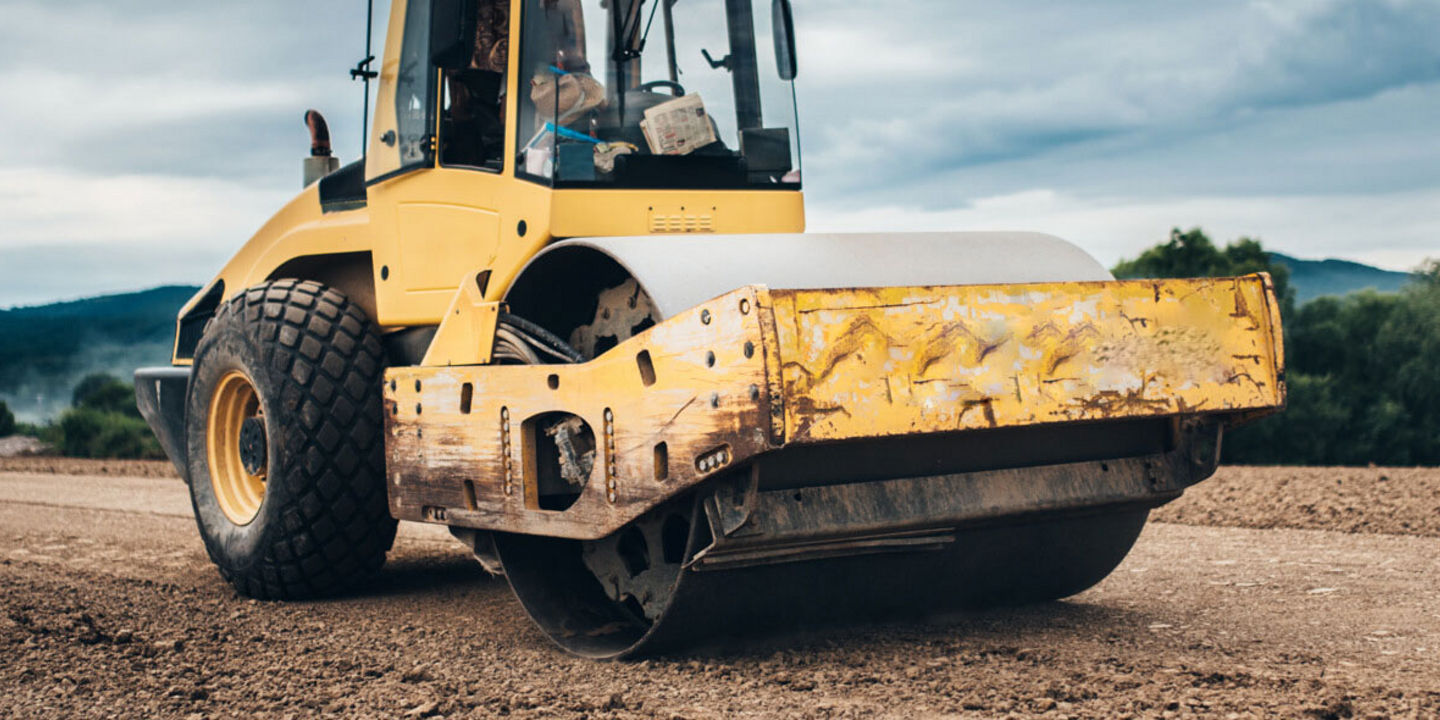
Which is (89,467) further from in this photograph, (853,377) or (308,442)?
(853,377)

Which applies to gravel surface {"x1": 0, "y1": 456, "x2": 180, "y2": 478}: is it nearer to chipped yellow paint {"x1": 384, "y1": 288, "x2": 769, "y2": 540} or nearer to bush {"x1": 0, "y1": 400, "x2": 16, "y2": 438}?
bush {"x1": 0, "y1": 400, "x2": 16, "y2": 438}

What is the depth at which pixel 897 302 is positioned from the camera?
3.94m

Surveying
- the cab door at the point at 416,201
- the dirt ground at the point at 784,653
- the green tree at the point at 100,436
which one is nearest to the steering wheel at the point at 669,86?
the cab door at the point at 416,201

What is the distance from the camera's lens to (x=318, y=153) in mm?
7598

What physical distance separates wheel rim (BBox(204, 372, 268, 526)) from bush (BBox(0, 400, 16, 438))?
20325mm

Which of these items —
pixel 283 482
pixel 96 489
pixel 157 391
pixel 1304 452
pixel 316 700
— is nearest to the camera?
pixel 316 700

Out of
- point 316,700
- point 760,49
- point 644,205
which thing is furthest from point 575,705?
point 760,49

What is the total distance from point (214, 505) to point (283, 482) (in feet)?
3.03

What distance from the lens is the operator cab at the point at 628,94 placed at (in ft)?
17.8

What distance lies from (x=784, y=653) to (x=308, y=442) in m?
2.36

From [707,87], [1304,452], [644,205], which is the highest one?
[707,87]

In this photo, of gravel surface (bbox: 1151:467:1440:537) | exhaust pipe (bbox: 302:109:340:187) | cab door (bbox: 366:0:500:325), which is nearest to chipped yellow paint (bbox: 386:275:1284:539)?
cab door (bbox: 366:0:500:325)

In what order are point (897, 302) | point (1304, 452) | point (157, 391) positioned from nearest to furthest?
point (897, 302) < point (157, 391) < point (1304, 452)

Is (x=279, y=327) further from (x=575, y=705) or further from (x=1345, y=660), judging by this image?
(x=1345, y=660)
